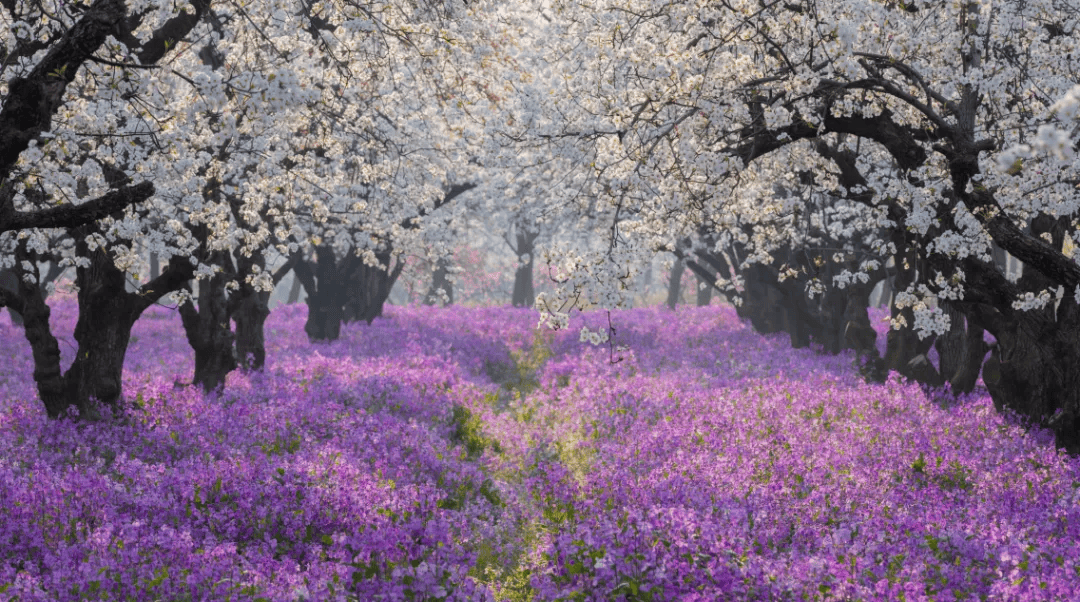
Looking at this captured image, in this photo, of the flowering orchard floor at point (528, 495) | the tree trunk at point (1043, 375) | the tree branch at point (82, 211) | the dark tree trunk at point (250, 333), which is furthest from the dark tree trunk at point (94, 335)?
the tree trunk at point (1043, 375)

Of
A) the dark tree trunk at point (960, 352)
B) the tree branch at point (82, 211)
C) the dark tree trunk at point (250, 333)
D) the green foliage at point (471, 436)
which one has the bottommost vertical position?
the green foliage at point (471, 436)

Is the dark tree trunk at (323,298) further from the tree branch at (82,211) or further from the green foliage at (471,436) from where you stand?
the tree branch at (82,211)

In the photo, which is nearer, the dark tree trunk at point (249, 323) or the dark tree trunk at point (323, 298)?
the dark tree trunk at point (249, 323)

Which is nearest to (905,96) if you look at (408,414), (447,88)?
(447,88)

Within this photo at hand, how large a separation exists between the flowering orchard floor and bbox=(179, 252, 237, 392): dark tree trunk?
2.00ft

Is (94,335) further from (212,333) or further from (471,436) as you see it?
(471,436)

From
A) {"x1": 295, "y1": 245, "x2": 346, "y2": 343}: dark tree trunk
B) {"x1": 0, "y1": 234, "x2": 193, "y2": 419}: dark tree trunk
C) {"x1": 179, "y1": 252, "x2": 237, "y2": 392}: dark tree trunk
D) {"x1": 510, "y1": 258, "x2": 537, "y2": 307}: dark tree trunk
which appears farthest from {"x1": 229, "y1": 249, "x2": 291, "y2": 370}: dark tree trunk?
{"x1": 510, "y1": 258, "x2": 537, "y2": 307}: dark tree trunk

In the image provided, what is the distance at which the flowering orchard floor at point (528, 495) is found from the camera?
7.17m

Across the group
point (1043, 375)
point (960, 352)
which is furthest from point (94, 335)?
point (960, 352)

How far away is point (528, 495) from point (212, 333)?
8.10 m

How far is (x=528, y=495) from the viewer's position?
12.3m

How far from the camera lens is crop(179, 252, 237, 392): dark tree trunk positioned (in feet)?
54.1

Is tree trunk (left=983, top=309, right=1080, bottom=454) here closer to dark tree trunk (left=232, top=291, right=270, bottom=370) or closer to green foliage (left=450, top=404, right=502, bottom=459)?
green foliage (left=450, top=404, right=502, bottom=459)

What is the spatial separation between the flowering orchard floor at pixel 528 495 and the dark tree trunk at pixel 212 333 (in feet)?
2.00
